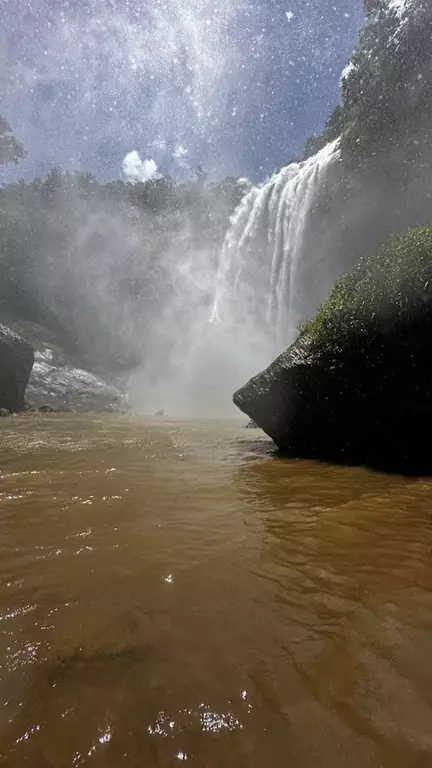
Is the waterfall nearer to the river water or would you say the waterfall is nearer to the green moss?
the green moss

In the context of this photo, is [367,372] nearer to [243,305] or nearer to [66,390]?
[66,390]

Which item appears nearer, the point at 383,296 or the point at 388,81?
the point at 383,296

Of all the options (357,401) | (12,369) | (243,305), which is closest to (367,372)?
(357,401)

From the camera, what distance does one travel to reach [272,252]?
22156mm

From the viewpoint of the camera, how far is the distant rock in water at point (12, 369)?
43.5ft

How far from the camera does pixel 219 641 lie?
138cm

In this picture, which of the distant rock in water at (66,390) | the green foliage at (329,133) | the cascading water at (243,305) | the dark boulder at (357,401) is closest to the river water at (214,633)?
the dark boulder at (357,401)

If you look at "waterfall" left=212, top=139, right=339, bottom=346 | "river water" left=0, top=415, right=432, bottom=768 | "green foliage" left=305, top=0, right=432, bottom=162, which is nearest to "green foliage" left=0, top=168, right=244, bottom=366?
"waterfall" left=212, top=139, right=339, bottom=346

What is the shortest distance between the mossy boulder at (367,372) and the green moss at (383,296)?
0.01 m

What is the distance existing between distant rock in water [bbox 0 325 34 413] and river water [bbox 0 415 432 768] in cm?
1152

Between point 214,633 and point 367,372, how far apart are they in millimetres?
4318

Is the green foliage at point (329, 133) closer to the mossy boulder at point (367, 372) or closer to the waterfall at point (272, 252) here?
the waterfall at point (272, 252)

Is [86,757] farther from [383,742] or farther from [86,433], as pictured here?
[86,433]

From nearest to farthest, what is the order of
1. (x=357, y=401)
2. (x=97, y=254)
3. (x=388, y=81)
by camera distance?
(x=357, y=401) → (x=388, y=81) → (x=97, y=254)
